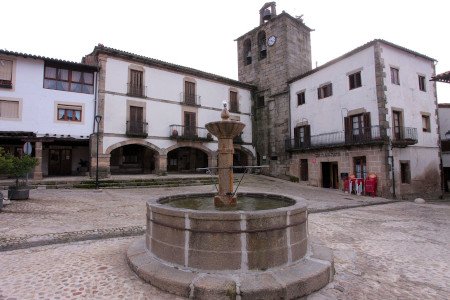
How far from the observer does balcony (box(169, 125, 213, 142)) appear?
19.4 m

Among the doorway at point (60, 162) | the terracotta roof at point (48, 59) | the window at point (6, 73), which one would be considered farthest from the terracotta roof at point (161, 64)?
the doorway at point (60, 162)

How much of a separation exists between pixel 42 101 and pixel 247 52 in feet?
58.7

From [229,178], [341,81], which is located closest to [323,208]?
[229,178]

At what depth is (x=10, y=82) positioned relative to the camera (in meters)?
15.1

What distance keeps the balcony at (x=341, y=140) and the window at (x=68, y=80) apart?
14.7 m

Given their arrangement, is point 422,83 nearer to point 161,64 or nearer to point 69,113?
point 161,64

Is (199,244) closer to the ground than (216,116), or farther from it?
closer to the ground

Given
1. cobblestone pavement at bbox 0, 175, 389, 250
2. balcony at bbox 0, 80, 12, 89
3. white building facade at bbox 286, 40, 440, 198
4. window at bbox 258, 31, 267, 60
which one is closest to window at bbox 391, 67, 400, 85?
white building facade at bbox 286, 40, 440, 198

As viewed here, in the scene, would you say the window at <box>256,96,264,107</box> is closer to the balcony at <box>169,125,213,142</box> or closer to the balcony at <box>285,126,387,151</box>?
the balcony at <box>285,126,387,151</box>

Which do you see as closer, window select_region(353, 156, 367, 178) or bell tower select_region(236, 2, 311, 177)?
window select_region(353, 156, 367, 178)

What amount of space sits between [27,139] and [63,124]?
2.37m

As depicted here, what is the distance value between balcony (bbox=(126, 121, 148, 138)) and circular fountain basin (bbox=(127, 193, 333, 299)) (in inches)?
576

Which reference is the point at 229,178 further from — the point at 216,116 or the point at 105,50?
the point at 216,116

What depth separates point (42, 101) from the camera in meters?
15.7
